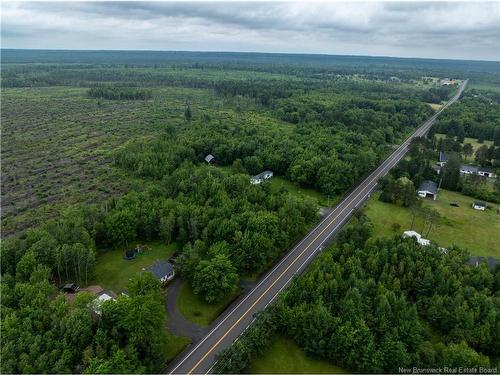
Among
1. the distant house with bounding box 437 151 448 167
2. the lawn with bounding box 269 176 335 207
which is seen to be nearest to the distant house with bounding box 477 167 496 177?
the distant house with bounding box 437 151 448 167

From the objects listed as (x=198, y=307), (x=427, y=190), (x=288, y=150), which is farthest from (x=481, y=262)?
(x=288, y=150)

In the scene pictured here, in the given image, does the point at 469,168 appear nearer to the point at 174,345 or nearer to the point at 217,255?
the point at 217,255

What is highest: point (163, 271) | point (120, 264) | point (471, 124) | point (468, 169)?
point (471, 124)

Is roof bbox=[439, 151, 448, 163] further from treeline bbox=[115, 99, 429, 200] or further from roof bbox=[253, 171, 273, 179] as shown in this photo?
roof bbox=[253, 171, 273, 179]

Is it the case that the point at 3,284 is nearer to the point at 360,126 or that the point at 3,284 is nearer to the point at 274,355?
the point at 274,355

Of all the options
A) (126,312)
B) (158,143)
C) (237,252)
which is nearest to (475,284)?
(237,252)

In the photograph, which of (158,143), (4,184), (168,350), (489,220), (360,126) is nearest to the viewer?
(168,350)

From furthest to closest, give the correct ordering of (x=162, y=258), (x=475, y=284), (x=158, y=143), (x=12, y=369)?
(x=158, y=143), (x=162, y=258), (x=475, y=284), (x=12, y=369)
